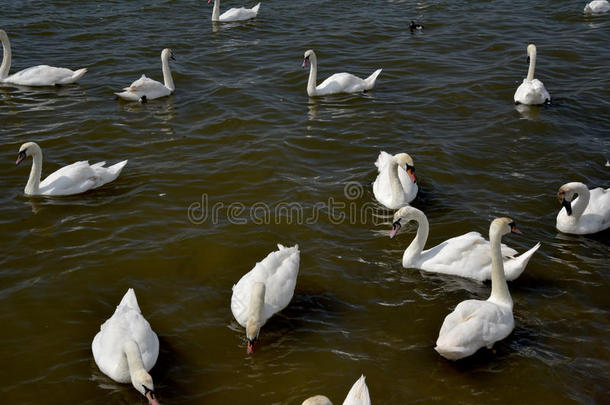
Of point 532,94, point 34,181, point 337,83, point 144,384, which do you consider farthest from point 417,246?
point 337,83

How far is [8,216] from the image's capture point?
35.5ft

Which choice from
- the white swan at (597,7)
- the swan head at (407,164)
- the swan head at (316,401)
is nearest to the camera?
the swan head at (316,401)

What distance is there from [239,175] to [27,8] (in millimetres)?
13357

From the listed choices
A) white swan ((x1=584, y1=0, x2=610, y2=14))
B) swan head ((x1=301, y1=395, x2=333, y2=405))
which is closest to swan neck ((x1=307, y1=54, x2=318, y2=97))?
white swan ((x1=584, y1=0, x2=610, y2=14))

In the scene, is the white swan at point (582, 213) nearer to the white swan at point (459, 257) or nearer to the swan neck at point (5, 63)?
the white swan at point (459, 257)

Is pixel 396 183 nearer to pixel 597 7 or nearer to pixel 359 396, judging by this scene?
pixel 359 396

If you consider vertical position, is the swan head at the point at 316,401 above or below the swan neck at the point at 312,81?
below

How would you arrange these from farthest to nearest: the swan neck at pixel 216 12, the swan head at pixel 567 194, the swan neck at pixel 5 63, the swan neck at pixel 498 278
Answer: the swan neck at pixel 216 12
the swan neck at pixel 5 63
the swan head at pixel 567 194
the swan neck at pixel 498 278

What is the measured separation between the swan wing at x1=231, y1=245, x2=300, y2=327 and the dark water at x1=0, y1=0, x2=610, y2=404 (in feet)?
0.89

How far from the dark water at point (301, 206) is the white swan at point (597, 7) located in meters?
0.97

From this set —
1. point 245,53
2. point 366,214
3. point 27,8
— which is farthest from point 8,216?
point 27,8

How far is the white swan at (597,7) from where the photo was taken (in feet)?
68.0

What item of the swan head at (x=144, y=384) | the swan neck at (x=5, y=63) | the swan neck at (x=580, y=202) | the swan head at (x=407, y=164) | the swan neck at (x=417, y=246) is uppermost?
the swan neck at (x=5, y=63)

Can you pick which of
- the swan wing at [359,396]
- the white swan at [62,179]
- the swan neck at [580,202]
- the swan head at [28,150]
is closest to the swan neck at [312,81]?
the white swan at [62,179]
